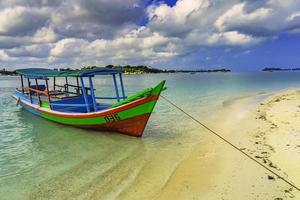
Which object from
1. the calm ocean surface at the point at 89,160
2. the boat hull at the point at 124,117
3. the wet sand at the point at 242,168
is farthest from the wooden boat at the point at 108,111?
the wet sand at the point at 242,168

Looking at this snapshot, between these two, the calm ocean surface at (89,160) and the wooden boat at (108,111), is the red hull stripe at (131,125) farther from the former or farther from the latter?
the calm ocean surface at (89,160)

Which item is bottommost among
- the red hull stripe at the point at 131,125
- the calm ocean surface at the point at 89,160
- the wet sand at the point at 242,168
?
the calm ocean surface at the point at 89,160

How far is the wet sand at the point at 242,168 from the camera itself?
5676 mm

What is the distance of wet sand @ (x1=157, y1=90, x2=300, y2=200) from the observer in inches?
223

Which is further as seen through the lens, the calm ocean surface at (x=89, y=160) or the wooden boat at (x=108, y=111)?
the wooden boat at (x=108, y=111)

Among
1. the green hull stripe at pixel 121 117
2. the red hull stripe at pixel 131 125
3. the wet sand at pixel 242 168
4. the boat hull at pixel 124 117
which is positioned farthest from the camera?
the red hull stripe at pixel 131 125

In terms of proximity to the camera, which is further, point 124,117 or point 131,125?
point 131,125

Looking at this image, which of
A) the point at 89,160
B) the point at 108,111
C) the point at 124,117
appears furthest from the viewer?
the point at 108,111

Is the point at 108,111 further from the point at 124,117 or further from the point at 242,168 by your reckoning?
the point at 242,168

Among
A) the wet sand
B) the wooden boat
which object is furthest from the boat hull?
the wet sand

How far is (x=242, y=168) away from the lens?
695 centimetres

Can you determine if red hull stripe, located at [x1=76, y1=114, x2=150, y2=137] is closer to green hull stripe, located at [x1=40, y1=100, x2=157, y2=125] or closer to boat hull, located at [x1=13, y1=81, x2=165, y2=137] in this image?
boat hull, located at [x1=13, y1=81, x2=165, y2=137]

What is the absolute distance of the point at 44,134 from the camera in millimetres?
12734

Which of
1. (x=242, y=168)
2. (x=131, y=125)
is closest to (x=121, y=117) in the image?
(x=131, y=125)
